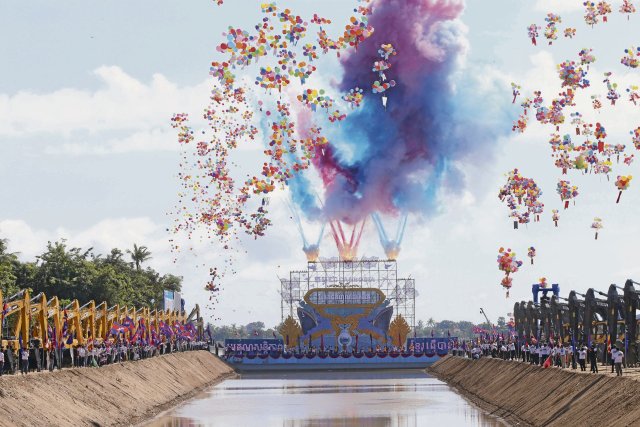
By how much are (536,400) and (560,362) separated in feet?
33.9

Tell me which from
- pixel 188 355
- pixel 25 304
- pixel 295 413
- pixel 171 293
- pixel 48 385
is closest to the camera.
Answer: pixel 48 385

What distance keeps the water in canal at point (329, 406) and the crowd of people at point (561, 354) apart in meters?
6.20

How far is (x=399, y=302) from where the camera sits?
→ 7283 inches

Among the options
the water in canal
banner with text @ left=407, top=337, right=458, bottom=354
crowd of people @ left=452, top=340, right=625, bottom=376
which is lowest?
the water in canal

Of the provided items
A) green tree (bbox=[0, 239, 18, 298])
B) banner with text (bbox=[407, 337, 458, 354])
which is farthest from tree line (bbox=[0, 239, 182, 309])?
banner with text (bbox=[407, 337, 458, 354])

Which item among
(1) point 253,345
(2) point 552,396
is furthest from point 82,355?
(1) point 253,345

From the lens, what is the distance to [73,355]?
8375cm

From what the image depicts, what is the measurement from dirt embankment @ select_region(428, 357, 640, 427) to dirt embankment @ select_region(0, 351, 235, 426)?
24.0 meters

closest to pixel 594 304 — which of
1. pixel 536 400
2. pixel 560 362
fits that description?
pixel 560 362

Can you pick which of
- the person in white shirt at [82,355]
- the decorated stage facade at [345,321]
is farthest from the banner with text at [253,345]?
the person in white shirt at [82,355]

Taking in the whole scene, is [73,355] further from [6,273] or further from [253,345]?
[253,345]

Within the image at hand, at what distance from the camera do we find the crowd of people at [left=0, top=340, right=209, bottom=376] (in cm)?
6806

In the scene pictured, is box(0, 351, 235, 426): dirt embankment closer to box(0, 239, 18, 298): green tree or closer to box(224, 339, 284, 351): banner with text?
box(0, 239, 18, 298): green tree

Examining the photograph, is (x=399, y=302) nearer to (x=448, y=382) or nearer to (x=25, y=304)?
(x=448, y=382)
